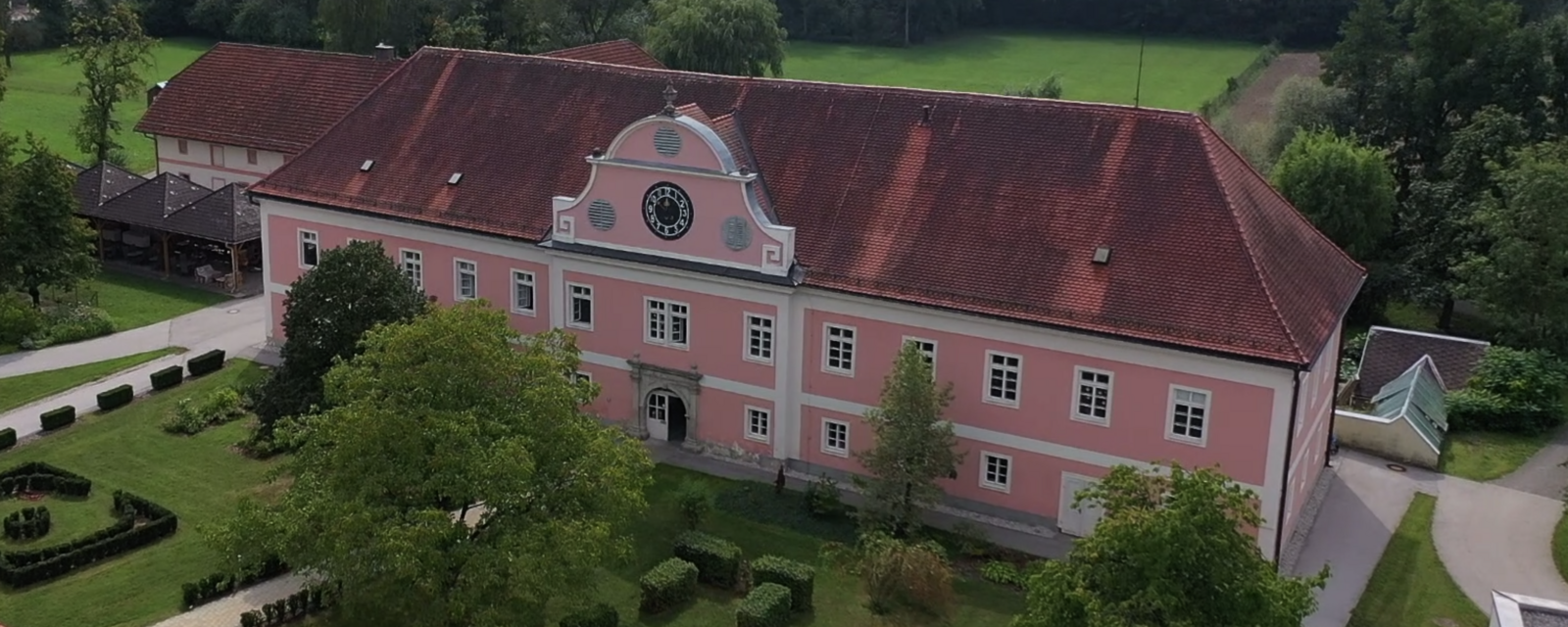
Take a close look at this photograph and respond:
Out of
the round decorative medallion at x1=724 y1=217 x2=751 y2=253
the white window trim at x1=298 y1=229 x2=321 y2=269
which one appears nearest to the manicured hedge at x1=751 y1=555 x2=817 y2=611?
the round decorative medallion at x1=724 y1=217 x2=751 y2=253

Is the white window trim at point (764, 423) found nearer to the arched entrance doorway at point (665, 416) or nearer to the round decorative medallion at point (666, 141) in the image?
the arched entrance doorway at point (665, 416)

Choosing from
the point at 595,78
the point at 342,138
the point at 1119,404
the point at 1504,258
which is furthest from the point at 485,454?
the point at 1504,258

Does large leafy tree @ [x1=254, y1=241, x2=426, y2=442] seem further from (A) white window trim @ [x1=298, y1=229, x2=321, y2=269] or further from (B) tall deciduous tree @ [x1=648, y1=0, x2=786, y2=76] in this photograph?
(B) tall deciduous tree @ [x1=648, y1=0, x2=786, y2=76]

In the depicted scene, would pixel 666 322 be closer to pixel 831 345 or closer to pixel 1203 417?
pixel 831 345

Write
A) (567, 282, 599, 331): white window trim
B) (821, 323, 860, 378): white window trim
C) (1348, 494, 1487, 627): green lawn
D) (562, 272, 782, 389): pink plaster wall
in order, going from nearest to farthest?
(1348, 494, 1487, 627): green lawn < (821, 323, 860, 378): white window trim < (562, 272, 782, 389): pink plaster wall < (567, 282, 599, 331): white window trim

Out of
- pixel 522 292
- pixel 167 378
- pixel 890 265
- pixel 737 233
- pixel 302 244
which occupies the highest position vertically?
A: pixel 737 233

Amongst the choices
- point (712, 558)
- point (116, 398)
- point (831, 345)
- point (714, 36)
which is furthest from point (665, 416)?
point (714, 36)
